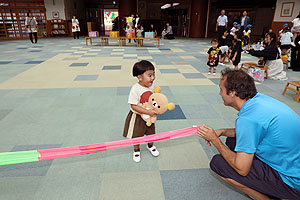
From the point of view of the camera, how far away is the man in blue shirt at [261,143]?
5.12 ft

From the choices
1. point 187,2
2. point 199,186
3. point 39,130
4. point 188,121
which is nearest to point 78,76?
point 39,130

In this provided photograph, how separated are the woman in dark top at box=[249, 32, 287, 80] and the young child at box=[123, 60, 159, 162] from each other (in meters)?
4.74

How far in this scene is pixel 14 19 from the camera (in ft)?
59.3

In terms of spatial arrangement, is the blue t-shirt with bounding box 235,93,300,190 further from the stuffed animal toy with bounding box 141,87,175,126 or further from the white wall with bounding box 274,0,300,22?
the white wall with bounding box 274,0,300,22

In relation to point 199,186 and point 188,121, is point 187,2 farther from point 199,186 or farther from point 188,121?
point 199,186

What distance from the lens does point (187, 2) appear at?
21625 millimetres

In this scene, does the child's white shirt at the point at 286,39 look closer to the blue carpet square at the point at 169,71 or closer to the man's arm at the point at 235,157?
the blue carpet square at the point at 169,71

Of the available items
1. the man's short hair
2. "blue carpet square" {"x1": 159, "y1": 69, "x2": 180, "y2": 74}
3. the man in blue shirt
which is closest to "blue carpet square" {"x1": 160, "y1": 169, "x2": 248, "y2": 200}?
the man in blue shirt

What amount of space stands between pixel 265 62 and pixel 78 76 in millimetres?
6117

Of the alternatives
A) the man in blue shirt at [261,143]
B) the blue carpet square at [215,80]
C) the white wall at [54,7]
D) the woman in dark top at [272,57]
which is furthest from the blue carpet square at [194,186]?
the white wall at [54,7]

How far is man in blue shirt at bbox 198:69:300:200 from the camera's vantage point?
1.56 meters

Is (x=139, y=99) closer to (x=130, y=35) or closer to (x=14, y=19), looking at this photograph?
(x=130, y=35)

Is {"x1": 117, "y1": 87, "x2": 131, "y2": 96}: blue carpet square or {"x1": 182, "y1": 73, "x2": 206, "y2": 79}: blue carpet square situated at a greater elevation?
{"x1": 182, "y1": 73, "x2": 206, "y2": 79}: blue carpet square

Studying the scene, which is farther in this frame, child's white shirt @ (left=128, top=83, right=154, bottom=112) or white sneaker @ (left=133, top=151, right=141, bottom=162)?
white sneaker @ (left=133, top=151, right=141, bottom=162)
